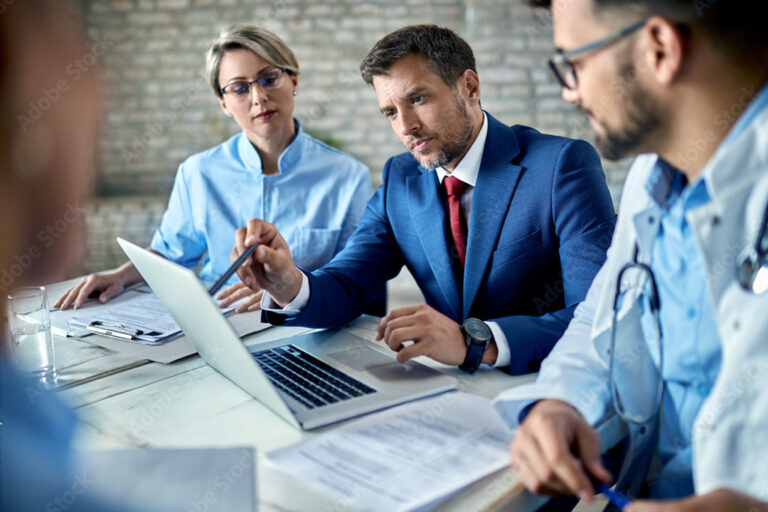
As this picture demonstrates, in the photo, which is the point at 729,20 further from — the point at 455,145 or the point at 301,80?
the point at 301,80

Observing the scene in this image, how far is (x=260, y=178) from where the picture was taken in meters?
2.20

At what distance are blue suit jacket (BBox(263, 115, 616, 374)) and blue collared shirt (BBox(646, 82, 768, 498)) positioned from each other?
0.37 m

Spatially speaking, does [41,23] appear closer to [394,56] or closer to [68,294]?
[394,56]

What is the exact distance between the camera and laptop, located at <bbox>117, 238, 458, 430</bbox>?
0.93 meters

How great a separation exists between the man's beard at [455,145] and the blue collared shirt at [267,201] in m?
0.61

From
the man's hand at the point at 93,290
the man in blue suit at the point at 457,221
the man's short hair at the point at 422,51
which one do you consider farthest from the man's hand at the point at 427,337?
the man's hand at the point at 93,290

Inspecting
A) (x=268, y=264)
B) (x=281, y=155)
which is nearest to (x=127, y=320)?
(x=268, y=264)

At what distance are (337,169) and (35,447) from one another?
179cm

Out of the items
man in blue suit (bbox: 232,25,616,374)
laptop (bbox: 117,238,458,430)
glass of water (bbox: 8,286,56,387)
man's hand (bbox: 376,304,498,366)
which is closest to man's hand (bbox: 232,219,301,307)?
man in blue suit (bbox: 232,25,616,374)

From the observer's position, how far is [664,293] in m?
0.94

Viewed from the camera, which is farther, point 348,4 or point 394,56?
point 348,4

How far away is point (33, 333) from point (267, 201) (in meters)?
1.10

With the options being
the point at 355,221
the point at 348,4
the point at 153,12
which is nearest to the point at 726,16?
the point at 355,221

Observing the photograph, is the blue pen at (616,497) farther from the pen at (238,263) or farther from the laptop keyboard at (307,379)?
the pen at (238,263)
